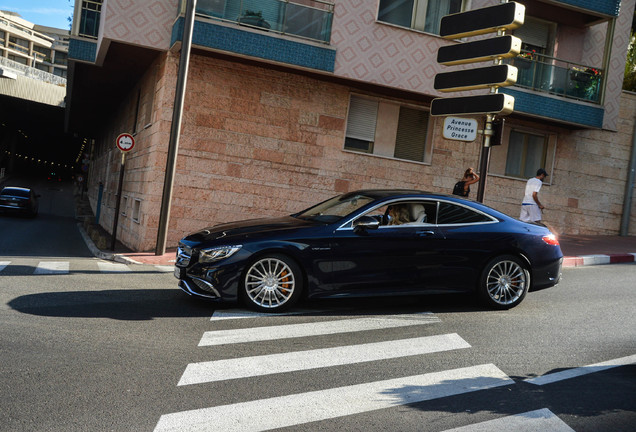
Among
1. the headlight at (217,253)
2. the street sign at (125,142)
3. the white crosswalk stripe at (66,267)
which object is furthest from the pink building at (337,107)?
the headlight at (217,253)

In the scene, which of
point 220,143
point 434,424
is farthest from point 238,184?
point 434,424

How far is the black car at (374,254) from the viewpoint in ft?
24.3

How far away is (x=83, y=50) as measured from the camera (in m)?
18.6

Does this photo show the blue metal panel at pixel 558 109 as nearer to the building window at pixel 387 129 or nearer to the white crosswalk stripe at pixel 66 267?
the building window at pixel 387 129

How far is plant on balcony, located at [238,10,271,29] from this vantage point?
48.1 feet

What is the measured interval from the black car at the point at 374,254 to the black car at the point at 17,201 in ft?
73.9

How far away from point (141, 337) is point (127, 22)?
10.5m

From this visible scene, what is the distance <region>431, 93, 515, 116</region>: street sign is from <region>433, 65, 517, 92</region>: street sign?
0.20 m

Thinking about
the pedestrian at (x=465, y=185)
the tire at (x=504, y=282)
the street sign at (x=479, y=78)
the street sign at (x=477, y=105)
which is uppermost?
the street sign at (x=479, y=78)

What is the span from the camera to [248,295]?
745cm

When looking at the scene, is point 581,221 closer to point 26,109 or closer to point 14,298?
point 14,298

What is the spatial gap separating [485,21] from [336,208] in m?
4.76

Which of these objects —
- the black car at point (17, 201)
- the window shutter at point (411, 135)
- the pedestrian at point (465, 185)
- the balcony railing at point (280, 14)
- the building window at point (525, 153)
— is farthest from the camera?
the black car at point (17, 201)

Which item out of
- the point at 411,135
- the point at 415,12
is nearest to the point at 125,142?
the point at 411,135
